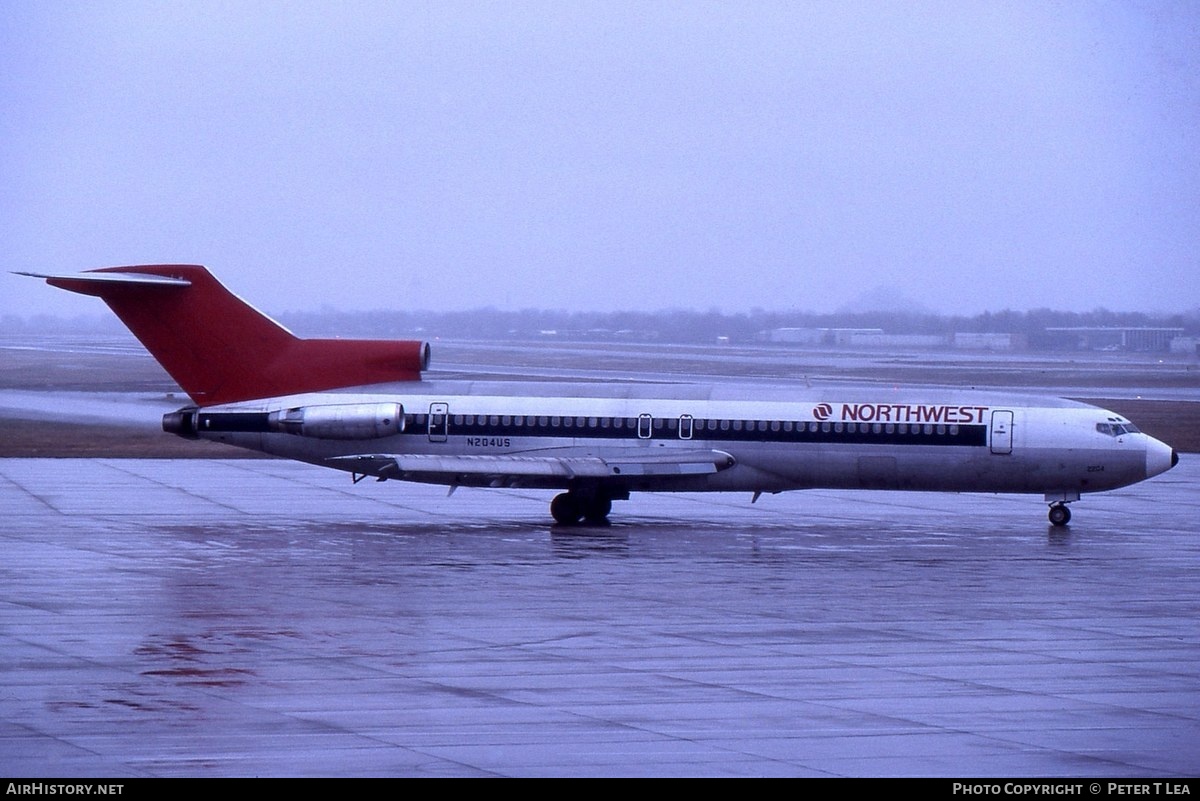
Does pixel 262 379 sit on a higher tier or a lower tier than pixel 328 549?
higher

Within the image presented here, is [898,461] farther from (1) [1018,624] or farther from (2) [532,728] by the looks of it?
(2) [532,728]

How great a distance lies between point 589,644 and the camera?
1658 cm

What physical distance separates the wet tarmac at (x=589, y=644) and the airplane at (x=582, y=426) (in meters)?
1.05

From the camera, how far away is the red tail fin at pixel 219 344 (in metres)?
29.8

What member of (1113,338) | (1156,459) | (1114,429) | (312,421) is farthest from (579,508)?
(1113,338)

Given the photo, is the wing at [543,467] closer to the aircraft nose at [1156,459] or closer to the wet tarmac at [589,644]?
the wet tarmac at [589,644]

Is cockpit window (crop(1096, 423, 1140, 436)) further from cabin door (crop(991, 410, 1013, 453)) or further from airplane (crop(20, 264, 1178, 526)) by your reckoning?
cabin door (crop(991, 410, 1013, 453))

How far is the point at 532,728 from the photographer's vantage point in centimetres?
1249

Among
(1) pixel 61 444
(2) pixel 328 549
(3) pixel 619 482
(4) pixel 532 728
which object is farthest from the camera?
(1) pixel 61 444

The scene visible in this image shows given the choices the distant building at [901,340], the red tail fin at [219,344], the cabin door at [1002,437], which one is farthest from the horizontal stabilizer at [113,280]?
the distant building at [901,340]

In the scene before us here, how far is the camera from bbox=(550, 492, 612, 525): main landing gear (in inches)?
1128

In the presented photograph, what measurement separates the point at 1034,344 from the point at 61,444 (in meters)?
107

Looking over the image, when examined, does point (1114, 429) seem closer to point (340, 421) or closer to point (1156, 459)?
point (1156, 459)
